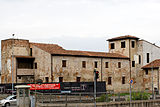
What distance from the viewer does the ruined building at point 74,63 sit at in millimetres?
50438

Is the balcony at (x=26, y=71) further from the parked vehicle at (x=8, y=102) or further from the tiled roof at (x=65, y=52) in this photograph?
the parked vehicle at (x=8, y=102)

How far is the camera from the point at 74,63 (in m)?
52.1

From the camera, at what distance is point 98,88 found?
47.7m

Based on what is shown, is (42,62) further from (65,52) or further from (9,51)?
(9,51)

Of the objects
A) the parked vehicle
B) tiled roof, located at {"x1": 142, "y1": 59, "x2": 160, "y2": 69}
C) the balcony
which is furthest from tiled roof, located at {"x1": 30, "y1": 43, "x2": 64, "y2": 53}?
tiled roof, located at {"x1": 142, "y1": 59, "x2": 160, "y2": 69}

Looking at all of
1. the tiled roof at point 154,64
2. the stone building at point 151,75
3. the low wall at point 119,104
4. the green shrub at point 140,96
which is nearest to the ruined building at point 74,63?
the stone building at point 151,75

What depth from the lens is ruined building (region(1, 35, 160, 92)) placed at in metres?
50.4

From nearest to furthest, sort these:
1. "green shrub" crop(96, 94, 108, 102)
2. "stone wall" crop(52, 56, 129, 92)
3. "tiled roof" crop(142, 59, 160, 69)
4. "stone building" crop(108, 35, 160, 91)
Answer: "green shrub" crop(96, 94, 108, 102) → "stone wall" crop(52, 56, 129, 92) → "tiled roof" crop(142, 59, 160, 69) → "stone building" crop(108, 35, 160, 91)

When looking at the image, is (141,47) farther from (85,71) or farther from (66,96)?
(66,96)

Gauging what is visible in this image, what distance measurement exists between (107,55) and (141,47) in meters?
8.28

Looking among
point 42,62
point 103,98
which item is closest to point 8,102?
point 103,98

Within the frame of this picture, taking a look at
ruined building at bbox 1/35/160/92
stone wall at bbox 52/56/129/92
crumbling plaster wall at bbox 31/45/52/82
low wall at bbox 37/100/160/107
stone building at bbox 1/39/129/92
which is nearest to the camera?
low wall at bbox 37/100/160/107

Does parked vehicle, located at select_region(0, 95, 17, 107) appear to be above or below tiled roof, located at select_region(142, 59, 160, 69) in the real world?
below

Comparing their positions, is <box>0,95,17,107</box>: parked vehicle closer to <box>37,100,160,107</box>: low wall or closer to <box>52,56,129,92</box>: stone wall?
<box>37,100,160,107</box>: low wall
